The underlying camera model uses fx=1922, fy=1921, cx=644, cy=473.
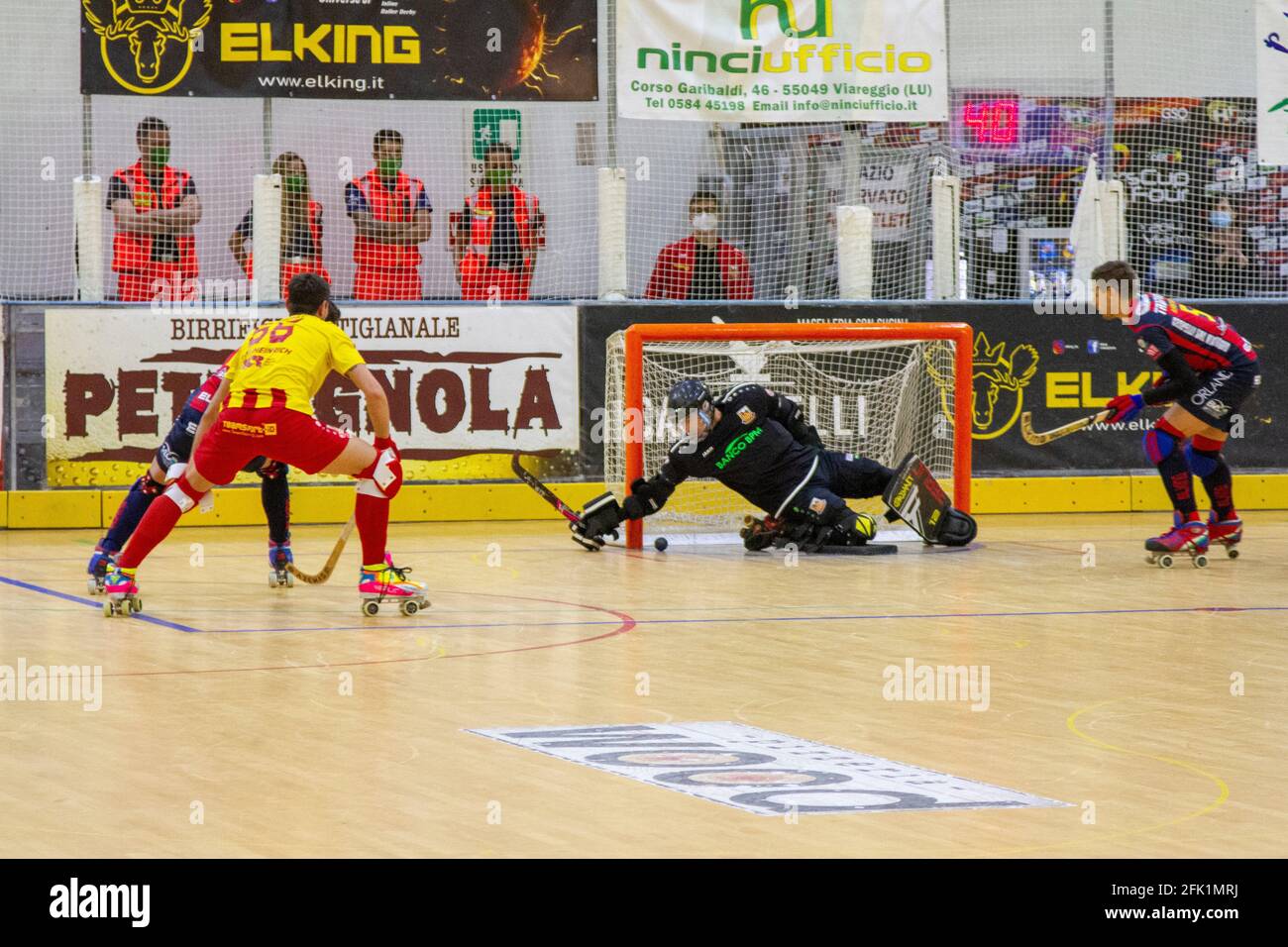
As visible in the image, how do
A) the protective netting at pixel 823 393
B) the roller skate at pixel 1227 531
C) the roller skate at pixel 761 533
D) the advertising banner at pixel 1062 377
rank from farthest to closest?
the advertising banner at pixel 1062 377 < the protective netting at pixel 823 393 < the roller skate at pixel 761 533 < the roller skate at pixel 1227 531

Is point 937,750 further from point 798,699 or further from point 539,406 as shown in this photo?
point 539,406

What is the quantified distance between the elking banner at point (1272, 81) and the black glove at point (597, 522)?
6974 millimetres

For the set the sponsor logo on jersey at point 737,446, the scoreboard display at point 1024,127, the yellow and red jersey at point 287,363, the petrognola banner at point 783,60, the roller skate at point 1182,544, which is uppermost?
the petrognola banner at point 783,60

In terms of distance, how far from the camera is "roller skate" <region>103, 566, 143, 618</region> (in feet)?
29.2

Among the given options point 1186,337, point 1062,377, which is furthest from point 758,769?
point 1062,377

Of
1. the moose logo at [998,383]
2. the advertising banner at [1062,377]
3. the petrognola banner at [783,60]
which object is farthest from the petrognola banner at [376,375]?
the moose logo at [998,383]

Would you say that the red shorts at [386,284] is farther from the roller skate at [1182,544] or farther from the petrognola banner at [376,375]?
the roller skate at [1182,544]

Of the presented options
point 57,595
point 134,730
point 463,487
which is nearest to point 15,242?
point 463,487

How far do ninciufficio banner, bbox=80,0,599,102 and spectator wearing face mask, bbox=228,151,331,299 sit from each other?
1.83 feet

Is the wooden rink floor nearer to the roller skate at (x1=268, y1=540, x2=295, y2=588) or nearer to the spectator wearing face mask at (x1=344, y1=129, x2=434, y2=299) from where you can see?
the roller skate at (x1=268, y1=540, x2=295, y2=588)

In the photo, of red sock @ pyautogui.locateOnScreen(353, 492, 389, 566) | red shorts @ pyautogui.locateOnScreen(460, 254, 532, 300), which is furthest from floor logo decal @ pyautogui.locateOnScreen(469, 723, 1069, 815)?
red shorts @ pyautogui.locateOnScreen(460, 254, 532, 300)

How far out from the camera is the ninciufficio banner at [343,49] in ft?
47.8

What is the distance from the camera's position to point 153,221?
1455 cm

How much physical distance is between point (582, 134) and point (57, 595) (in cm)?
723
